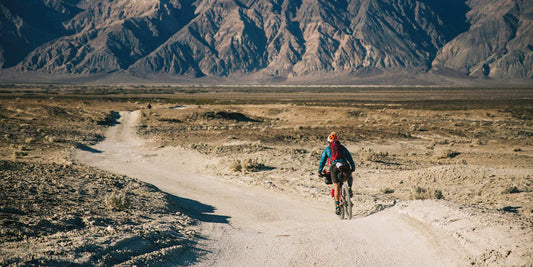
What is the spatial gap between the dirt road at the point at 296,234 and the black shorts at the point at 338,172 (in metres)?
1.12

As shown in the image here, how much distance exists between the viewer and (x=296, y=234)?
994 centimetres

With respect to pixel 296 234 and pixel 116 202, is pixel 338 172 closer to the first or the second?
pixel 296 234

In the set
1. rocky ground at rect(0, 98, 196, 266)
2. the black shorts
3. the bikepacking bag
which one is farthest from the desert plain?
the bikepacking bag

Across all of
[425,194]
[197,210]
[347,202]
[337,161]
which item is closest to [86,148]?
[197,210]

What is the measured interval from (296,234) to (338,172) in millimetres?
2068

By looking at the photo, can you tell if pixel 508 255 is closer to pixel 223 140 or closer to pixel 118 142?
pixel 223 140

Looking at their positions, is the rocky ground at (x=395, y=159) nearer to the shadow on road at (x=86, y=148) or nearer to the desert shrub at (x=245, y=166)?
the desert shrub at (x=245, y=166)

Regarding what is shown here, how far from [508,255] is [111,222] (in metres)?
8.37

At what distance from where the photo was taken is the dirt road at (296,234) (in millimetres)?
8453

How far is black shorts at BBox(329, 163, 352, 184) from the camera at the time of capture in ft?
35.3

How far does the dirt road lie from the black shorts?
112cm

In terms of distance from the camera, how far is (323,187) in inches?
667

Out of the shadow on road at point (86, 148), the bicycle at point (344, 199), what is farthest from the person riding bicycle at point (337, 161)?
the shadow on road at point (86, 148)

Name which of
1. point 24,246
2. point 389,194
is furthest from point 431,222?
point 24,246
